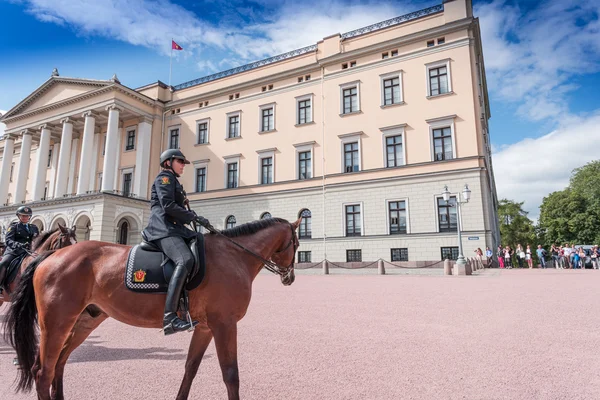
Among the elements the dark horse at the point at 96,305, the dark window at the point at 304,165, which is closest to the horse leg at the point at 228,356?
the dark horse at the point at 96,305

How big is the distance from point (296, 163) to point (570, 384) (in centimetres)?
2854

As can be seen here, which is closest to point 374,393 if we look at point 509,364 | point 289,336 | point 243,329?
point 509,364

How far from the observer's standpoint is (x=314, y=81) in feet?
106

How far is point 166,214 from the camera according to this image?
400 centimetres

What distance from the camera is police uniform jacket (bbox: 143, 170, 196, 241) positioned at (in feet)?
12.8

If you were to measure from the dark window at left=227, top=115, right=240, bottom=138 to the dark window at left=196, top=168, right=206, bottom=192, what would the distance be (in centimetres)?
446

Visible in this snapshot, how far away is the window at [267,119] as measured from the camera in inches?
1336

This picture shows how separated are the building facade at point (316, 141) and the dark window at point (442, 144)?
10cm

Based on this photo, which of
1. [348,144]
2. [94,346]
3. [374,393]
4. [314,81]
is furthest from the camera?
[314,81]

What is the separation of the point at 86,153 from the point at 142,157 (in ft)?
15.8

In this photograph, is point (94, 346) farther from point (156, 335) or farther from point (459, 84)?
point (459, 84)

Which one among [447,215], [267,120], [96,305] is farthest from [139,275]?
[267,120]

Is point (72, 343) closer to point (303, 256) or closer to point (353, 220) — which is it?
point (353, 220)

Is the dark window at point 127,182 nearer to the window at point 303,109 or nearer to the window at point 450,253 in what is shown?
the window at point 303,109
